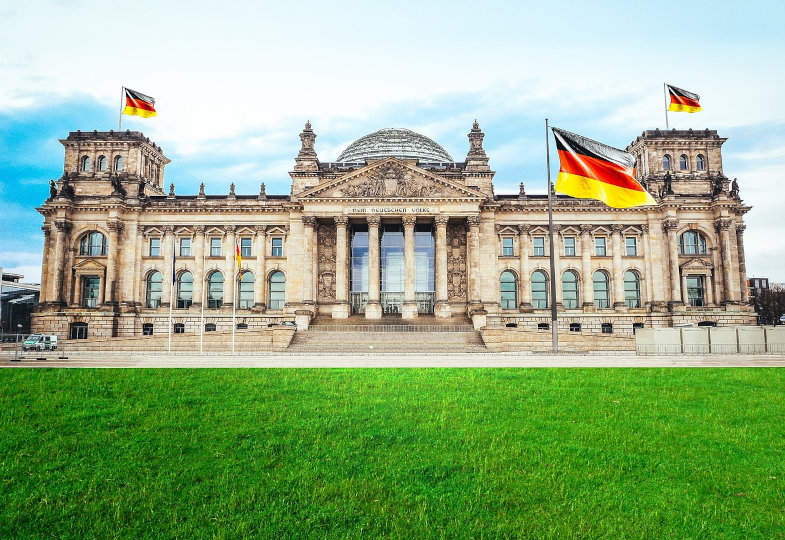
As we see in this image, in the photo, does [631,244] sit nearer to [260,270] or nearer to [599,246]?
[599,246]

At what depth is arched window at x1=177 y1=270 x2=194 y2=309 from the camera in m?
66.0

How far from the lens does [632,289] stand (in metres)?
66.3

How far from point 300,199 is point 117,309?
80.4ft

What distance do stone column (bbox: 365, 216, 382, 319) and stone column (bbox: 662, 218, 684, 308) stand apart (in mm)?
33568

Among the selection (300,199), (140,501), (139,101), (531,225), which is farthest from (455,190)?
(140,501)

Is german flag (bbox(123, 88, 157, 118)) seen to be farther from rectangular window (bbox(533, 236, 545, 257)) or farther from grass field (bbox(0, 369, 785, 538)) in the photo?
grass field (bbox(0, 369, 785, 538))

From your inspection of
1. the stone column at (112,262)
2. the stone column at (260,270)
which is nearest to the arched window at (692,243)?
the stone column at (260,270)

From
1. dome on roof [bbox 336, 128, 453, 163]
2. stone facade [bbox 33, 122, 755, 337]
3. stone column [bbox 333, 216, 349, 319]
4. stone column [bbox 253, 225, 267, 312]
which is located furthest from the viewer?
dome on roof [bbox 336, 128, 453, 163]

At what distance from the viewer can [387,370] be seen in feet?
73.0

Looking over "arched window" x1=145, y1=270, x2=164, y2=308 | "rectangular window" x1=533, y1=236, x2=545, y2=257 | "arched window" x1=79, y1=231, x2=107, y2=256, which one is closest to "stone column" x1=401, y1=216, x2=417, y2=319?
"rectangular window" x1=533, y1=236, x2=545, y2=257

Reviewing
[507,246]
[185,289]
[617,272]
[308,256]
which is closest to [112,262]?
[185,289]

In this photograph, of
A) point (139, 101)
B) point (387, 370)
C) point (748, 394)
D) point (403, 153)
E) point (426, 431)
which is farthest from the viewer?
point (403, 153)

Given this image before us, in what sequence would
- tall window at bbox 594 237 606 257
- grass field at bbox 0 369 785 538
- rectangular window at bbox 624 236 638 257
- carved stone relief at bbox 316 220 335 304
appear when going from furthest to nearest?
rectangular window at bbox 624 236 638 257, tall window at bbox 594 237 606 257, carved stone relief at bbox 316 220 335 304, grass field at bbox 0 369 785 538

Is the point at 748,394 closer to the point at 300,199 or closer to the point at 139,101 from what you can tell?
the point at 300,199
